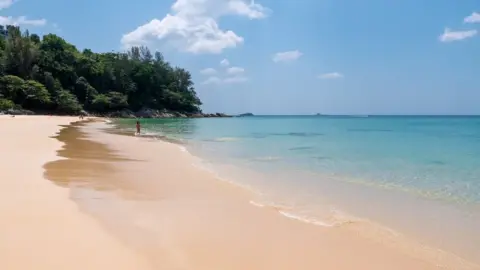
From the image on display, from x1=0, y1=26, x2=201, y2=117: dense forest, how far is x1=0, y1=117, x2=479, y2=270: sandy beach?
62269mm

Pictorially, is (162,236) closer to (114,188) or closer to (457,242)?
(114,188)

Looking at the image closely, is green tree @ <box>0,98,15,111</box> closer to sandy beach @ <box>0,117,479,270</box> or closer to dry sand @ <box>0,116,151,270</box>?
sandy beach @ <box>0,117,479,270</box>

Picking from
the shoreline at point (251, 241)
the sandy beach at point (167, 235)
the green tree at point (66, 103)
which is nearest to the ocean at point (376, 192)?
the shoreline at point (251, 241)

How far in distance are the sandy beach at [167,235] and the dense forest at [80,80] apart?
62269 mm

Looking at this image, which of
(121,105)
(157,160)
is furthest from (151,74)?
(157,160)

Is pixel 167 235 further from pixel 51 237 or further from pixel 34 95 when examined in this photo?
pixel 34 95

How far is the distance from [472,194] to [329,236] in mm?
5645

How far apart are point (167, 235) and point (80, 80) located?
86264mm

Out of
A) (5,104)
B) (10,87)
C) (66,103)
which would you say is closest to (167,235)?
(5,104)

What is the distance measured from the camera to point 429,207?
7723mm

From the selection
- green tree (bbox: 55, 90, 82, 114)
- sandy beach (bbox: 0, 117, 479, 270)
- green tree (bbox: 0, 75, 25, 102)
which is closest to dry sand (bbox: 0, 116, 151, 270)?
sandy beach (bbox: 0, 117, 479, 270)

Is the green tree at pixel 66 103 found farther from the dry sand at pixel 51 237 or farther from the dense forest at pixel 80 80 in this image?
the dry sand at pixel 51 237

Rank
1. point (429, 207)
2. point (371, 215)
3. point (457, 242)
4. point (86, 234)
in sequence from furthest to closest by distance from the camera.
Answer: point (429, 207), point (371, 215), point (457, 242), point (86, 234)

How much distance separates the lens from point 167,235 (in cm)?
515
